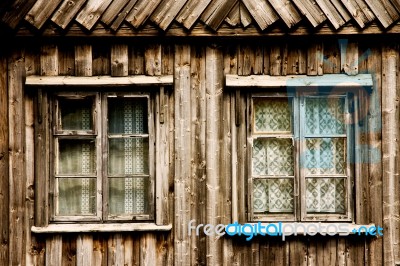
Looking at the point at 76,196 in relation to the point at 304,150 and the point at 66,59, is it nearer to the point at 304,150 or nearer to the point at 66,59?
the point at 66,59

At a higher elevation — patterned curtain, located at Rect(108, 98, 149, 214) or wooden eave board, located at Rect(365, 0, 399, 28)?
wooden eave board, located at Rect(365, 0, 399, 28)

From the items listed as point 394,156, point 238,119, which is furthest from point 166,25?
A: point 394,156

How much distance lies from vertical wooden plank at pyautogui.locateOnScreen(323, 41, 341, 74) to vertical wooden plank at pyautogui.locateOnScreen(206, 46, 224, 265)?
116 cm

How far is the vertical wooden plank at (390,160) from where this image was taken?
217 inches

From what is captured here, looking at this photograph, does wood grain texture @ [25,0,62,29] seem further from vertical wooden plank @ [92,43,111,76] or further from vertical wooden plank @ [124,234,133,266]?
vertical wooden plank @ [124,234,133,266]

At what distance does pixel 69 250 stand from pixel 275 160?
2455mm

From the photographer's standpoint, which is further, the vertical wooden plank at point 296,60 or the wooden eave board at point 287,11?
the vertical wooden plank at point 296,60

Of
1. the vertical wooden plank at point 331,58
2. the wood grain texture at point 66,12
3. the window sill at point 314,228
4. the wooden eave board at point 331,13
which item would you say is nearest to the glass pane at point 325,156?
the window sill at point 314,228

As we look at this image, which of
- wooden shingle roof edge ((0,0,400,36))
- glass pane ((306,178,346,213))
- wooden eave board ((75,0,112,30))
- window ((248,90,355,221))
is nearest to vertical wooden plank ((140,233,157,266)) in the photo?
window ((248,90,355,221))

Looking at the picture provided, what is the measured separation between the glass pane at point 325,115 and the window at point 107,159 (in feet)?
5.89

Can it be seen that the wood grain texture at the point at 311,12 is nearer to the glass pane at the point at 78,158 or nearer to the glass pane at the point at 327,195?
the glass pane at the point at 327,195

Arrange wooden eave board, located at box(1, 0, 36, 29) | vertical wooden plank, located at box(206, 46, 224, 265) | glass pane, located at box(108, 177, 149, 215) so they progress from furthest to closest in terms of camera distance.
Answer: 1. glass pane, located at box(108, 177, 149, 215)
2. vertical wooden plank, located at box(206, 46, 224, 265)
3. wooden eave board, located at box(1, 0, 36, 29)

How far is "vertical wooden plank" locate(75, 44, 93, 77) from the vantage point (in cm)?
549

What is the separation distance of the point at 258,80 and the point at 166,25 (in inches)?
45.1
